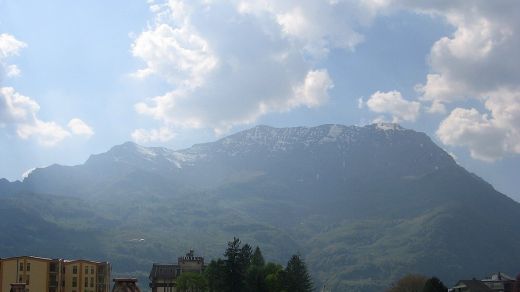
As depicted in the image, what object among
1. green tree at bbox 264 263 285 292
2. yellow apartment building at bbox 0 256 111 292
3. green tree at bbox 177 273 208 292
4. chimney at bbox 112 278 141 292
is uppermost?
yellow apartment building at bbox 0 256 111 292

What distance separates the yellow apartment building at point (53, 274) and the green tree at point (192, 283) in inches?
822

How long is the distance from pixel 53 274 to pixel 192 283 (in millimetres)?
29040

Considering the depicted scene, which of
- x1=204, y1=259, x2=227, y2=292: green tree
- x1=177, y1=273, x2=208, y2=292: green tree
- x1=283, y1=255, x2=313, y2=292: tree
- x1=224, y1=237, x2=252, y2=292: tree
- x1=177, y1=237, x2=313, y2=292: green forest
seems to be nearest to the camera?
x1=283, y1=255, x2=313, y2=292: tree

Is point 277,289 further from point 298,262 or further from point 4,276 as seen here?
point 4,276

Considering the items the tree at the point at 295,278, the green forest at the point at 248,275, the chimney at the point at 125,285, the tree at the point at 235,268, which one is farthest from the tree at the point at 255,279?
the chimney at the point at 125,285

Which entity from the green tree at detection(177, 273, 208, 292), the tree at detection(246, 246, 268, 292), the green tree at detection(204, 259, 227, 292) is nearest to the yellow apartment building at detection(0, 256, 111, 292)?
the green tree at detection(177, 273, 208, 292)

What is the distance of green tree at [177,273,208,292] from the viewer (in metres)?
159

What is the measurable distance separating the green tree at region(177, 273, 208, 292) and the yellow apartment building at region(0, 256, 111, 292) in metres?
20.9

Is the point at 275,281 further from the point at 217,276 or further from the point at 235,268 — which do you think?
the point at 217,276

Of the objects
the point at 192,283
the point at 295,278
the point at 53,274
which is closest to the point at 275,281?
the point at 295,278

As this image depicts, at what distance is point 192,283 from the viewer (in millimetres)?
159500

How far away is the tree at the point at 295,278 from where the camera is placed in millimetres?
140500

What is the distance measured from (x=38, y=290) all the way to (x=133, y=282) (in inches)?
4806

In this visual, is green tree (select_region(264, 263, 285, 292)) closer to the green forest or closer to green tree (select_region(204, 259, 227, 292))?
the green forest
